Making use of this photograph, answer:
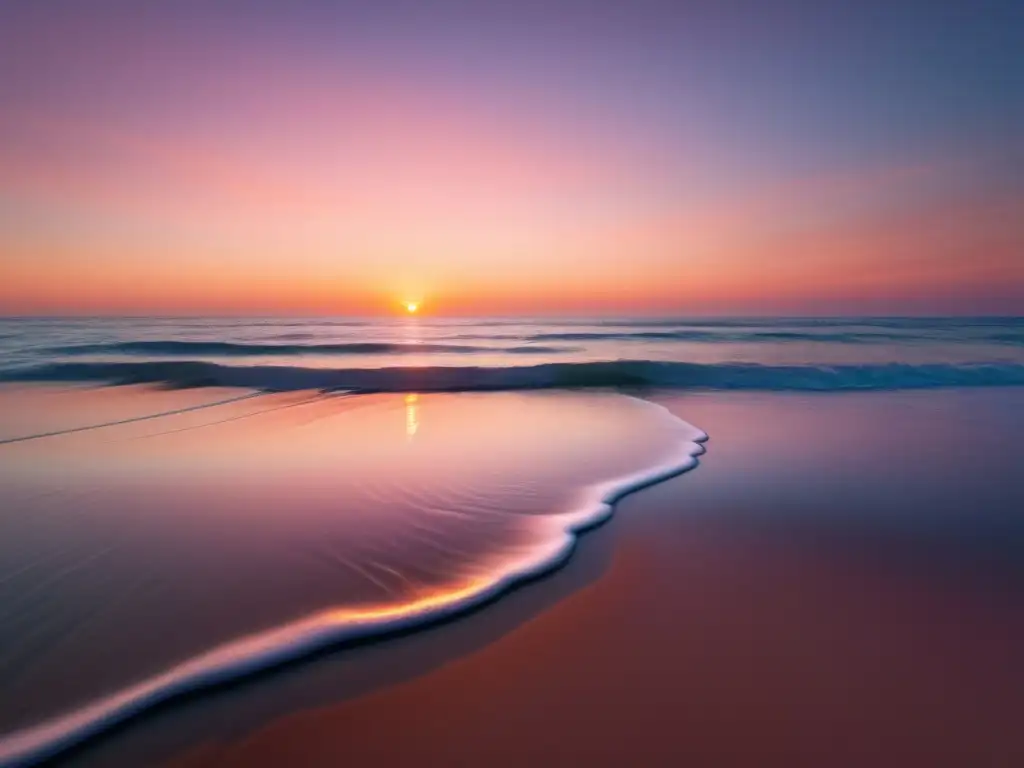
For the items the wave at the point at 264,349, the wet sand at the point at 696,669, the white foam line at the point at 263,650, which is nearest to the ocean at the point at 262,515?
the white foam line at the point at 263,650

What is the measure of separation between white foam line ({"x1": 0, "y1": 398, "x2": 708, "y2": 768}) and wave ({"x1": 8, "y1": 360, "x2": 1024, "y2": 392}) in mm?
9040

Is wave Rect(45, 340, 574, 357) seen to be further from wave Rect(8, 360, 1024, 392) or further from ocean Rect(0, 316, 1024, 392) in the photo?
wave Rect(8, 360, 1024, 392)

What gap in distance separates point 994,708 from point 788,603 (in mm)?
847

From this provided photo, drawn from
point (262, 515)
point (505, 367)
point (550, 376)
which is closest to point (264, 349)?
point (505, 367)

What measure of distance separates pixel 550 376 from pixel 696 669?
1155 cm

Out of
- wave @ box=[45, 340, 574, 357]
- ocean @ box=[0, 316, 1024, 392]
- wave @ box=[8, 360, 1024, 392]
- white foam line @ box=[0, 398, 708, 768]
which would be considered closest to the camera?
white foam line @ box=[0, 398, 708, 768]

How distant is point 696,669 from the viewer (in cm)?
238

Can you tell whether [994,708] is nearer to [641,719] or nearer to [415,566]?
[641,719]

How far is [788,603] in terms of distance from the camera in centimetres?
290

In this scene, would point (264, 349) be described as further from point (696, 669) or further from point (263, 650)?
point (696, 669)

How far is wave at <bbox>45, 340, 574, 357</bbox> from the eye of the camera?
19.1 metres

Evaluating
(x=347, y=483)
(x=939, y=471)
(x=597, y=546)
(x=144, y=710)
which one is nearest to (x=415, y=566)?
(x=597, y=546)

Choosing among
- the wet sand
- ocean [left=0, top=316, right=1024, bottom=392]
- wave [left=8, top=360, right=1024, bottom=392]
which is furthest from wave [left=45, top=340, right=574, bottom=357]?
the wet sand

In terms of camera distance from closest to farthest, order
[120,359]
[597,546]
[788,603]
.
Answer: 1. [788,603]
2. [597,546]
3. [120,359]
